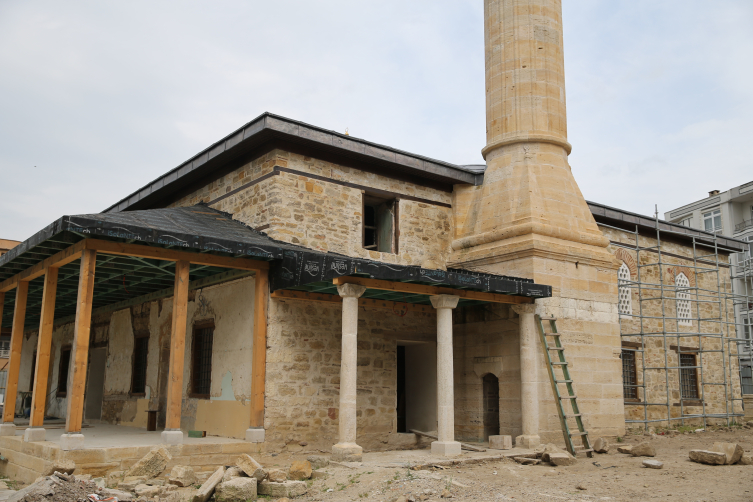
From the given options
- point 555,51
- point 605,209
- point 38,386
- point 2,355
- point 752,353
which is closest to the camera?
point 38,386

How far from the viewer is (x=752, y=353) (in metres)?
19.1

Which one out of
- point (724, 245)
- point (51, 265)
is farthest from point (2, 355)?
point (724, 245)

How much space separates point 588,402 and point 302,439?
5.18 meters

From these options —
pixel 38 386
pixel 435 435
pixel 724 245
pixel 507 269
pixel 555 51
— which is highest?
pixel 555 51

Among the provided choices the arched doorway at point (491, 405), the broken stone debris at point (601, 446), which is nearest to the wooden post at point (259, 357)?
the arched doorway at point (491, 405)

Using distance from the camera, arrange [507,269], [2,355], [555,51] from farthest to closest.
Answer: [2,355] → [555,51] → [507,269]

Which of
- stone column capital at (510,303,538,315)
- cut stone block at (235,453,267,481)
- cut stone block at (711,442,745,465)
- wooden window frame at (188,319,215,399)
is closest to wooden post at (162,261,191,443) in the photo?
cut stone block at (235,453,267,481)

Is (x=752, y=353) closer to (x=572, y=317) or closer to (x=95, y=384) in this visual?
(x=572, y=317)

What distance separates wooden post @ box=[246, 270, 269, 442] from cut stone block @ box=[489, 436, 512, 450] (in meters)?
3.75

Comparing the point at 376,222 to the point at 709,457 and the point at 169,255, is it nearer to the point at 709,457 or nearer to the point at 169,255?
the point at 169,255

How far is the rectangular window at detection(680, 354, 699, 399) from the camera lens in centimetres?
1741

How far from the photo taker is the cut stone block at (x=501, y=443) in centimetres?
Result: 1049

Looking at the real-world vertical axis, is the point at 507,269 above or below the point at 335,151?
below

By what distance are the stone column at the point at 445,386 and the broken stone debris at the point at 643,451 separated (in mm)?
3134
